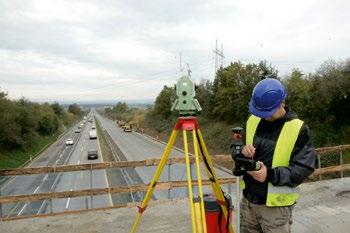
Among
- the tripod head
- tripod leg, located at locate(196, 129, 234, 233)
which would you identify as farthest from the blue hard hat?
tripod leg, located at locate(196, 129, 234, 233)

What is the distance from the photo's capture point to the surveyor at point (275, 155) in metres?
2.86

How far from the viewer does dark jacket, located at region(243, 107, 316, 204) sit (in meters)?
2.85

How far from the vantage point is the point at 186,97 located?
12.4 ft

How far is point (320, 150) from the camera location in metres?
7.38

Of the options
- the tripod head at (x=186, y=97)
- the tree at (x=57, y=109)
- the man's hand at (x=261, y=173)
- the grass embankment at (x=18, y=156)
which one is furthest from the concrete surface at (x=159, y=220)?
the tree at (x=57, y=109)

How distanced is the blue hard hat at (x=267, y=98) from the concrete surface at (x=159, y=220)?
10.3 feet

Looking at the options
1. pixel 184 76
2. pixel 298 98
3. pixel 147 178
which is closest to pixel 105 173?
pixel 147 178

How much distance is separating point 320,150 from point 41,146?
2184 inches

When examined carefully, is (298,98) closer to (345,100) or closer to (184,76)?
(345,100)

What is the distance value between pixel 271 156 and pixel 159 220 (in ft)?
10.9

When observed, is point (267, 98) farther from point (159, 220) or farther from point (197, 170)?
point (159, 220)

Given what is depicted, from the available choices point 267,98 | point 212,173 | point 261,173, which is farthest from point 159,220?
point 267,98

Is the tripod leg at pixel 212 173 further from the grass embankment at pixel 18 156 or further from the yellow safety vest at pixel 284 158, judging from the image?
the grass embankment at pixel 18 156

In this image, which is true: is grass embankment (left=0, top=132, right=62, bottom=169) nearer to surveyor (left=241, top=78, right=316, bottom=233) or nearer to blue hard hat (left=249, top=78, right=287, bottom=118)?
surveyor (left=241, top=78, right=316, bottom=233)
